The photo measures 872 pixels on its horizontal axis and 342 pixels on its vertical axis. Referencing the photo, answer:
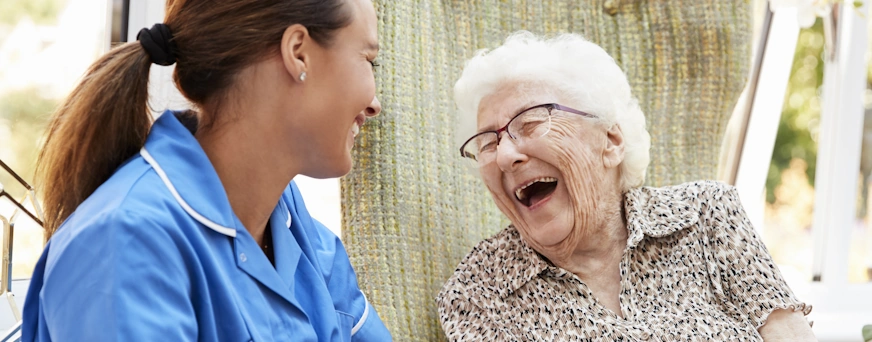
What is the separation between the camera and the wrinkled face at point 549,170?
5.00ft

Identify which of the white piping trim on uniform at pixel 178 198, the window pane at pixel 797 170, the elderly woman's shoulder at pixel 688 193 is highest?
the white piping trim on uniform at pixel 178 198

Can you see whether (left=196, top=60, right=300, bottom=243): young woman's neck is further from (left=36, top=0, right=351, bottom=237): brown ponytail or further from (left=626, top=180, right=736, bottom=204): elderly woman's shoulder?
(left=626, top=180, right=736, bottom=204): elderly woman's shoulder

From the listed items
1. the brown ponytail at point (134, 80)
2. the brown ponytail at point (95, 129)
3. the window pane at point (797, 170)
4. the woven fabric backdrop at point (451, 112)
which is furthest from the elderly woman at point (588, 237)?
the window pane at point (797, 170)

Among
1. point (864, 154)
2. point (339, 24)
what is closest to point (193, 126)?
point (339, 24)

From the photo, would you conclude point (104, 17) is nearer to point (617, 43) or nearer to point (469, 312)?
point (469, 312)

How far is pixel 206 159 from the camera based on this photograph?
1.07 m

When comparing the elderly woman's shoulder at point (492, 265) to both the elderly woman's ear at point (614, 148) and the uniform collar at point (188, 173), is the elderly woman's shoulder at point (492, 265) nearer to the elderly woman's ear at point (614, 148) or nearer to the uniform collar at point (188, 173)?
the elderly woman's ear at point (614, 148)

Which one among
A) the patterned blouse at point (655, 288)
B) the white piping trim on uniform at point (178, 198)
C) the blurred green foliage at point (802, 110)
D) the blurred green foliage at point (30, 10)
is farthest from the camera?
the blurred green foliage at point (802, 110)

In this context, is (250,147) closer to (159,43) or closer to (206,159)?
(206,159)

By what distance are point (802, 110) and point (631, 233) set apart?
239 cm

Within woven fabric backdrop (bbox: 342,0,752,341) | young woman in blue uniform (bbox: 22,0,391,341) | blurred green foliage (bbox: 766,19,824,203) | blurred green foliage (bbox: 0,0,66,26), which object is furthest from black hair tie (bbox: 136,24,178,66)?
blurred green foliage (bbox: 766,19,824,203)

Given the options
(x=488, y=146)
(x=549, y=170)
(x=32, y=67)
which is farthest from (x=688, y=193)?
(x=32, y=67)

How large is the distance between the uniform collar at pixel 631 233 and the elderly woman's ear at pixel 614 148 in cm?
9

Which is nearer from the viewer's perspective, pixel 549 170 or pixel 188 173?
pixel 188 173
